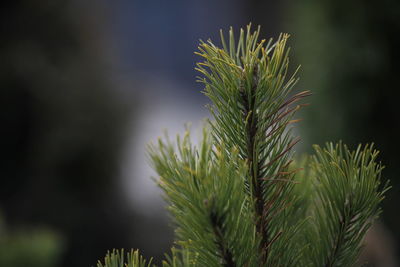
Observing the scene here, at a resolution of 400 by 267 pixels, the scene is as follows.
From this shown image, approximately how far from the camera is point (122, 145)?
5996mm

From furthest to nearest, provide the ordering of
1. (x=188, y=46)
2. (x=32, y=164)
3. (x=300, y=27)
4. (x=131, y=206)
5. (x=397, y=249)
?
1. (x=188, y=46)
2. (x=131, y=206)
3. (x=32, y=164)
4. (x=300, y=27)
5. (x=397, y=249)

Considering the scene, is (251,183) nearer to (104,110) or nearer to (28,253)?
(28,253)

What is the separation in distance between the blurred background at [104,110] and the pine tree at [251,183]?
2.37 metres

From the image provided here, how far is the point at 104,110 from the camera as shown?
5820mm

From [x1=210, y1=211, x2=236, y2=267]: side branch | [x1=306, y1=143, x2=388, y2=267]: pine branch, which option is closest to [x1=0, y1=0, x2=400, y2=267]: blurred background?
[x1=306, y1=143, x2=388, y2=267]: pine branch

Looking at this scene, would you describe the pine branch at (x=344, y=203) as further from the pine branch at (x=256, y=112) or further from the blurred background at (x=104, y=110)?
the blurred background at (x=104, y=110)

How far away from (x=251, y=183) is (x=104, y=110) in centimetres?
498

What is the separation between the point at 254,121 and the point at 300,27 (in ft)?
10.5

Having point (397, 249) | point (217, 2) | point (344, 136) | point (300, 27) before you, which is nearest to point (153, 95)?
point (300, 27)

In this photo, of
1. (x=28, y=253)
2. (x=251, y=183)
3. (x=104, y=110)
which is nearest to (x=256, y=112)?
(x=251, y=183)

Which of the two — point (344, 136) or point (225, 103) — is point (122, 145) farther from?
point (225, 103)

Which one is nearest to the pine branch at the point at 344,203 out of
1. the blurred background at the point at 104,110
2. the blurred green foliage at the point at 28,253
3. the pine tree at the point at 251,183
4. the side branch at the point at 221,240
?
the pine tree at the point at 251,183

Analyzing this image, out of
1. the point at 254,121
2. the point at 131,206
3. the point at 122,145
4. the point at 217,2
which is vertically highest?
the point at 217,2

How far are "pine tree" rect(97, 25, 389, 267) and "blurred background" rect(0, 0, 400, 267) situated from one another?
237cm
